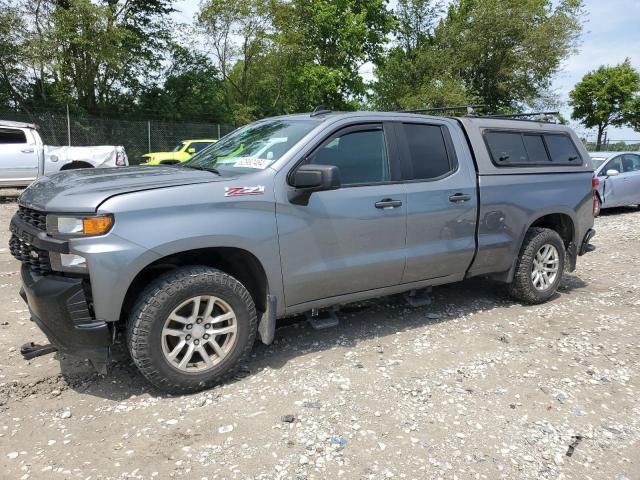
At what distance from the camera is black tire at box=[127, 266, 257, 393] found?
3.07 metres

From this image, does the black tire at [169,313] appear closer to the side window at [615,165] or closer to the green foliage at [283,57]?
the side window at [615,165]

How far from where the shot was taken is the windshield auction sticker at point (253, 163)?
11.9ft

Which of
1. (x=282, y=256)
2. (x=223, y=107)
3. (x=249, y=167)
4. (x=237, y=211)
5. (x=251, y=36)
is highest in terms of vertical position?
(x=251, y=36)

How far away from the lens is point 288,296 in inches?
143

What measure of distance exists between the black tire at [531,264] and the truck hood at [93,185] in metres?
3.27

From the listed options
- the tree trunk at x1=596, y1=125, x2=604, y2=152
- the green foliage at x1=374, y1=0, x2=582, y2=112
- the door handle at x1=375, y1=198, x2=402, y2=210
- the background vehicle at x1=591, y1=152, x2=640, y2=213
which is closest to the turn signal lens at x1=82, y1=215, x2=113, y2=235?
the door handle at x1=375, y1=198, x2=402, y2=210

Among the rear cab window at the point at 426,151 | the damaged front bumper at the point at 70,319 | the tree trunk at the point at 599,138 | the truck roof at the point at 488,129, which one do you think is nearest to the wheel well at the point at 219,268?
the damaged front bumper at the point at 70,319

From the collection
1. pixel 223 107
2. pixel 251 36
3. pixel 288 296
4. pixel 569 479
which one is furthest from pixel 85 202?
pixel 251 36

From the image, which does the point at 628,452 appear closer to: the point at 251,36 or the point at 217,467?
the point at 217,467

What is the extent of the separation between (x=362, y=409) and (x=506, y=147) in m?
3.12

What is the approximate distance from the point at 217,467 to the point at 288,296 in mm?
1320

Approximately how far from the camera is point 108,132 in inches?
757

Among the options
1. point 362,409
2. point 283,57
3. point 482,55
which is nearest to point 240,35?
point 283,57

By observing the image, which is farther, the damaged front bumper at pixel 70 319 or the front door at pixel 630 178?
the front door at pixel 630 178
